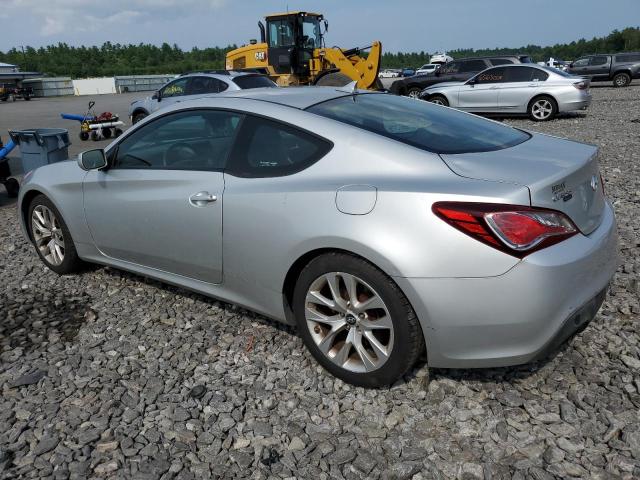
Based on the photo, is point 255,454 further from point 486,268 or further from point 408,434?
point 486,268

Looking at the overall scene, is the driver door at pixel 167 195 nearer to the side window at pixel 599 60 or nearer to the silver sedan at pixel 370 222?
the silver sedan at pixel 370 222

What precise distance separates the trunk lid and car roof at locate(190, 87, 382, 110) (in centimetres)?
99

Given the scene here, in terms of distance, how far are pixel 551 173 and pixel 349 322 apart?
1210 mm

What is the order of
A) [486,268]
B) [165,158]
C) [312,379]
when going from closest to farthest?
[486,268] → [312,379] → [165,158]

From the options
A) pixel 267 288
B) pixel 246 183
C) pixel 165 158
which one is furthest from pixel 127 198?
pixel 267 288

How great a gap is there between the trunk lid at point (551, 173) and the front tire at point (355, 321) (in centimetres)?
68

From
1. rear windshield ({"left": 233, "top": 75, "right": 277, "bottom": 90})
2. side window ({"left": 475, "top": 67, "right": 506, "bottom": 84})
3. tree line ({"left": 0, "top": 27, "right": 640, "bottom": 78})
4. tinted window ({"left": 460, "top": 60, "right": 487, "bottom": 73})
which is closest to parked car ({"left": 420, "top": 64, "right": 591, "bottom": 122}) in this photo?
Result: side window ({"left": 475, "top": 67, "right": 506, "bottom": 84})

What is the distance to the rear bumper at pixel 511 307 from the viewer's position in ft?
7.71

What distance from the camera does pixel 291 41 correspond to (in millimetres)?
17094

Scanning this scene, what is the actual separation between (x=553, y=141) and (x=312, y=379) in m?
1.98

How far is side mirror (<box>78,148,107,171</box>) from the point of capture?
3.87m

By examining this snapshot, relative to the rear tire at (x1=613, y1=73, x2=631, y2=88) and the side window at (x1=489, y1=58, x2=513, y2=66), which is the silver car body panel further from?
the rear tire at (x1=613, y1=73, x2=631, y2=88)

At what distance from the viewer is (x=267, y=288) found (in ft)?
10.1

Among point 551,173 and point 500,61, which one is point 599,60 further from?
point 551,173
